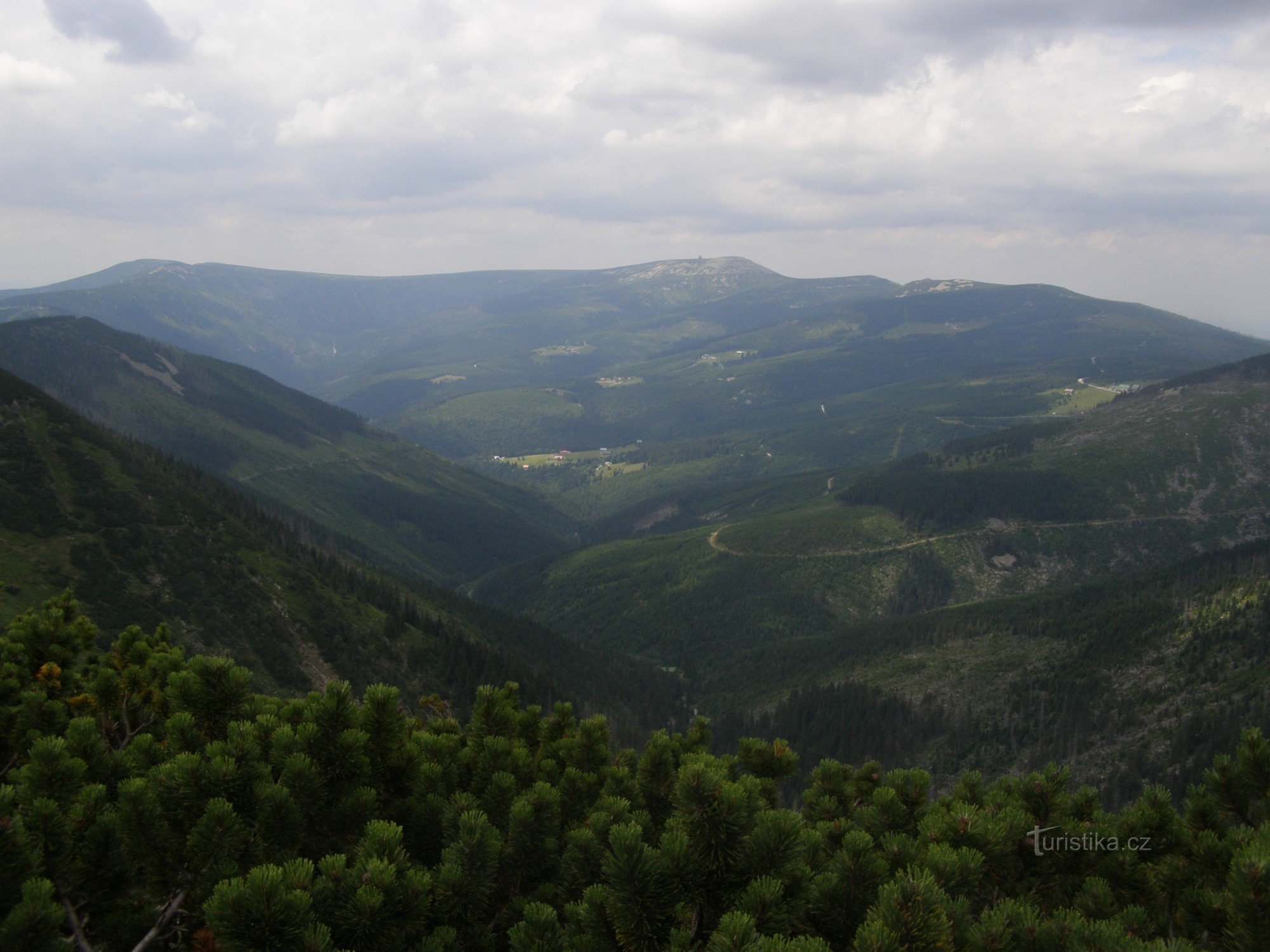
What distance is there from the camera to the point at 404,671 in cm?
12000

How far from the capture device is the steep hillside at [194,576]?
3969 inches

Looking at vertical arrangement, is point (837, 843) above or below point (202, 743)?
below

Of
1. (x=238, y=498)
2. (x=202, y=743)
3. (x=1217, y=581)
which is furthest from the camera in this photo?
(x=238, y=498)

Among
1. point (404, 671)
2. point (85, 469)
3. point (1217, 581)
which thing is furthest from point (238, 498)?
point (1217, 581)

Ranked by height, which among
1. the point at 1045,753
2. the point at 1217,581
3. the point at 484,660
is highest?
the point at 1217,581

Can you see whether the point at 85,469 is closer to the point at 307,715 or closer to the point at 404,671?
the point at 404,671

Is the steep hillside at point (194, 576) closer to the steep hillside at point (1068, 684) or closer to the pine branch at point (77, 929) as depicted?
the steep hillside at point (1068, 684)

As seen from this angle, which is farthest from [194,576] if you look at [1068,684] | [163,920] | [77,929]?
[1068,684]

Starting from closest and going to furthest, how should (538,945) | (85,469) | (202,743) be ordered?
(538,945) → (202,743) → (85,469)

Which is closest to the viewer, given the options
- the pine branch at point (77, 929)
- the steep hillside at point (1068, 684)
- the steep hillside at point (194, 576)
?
the pine branch at point (77, 929)

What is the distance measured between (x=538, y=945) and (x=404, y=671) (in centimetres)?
11608

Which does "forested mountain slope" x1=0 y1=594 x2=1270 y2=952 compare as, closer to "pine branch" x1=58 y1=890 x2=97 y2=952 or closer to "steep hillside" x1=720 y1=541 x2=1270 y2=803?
"pine branch" x1=58 y1=890 x2=97 y2=952

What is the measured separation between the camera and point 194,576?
112 metres

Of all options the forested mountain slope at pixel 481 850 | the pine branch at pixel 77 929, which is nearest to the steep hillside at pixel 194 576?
the forested mountain slope at pixel 481 850
